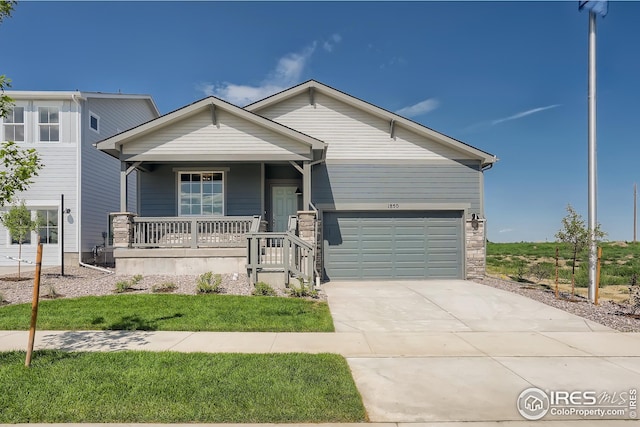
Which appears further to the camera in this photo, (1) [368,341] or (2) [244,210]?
(2) [244,210]

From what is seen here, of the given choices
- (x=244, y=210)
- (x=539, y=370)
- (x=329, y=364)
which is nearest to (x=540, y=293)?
(x=539, y=370)

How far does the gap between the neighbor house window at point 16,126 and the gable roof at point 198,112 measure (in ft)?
22.8

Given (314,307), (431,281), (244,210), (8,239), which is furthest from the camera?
(8,239)

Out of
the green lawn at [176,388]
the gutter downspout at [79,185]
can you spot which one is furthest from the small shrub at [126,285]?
the gutter downspout at [79,185]

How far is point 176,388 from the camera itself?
394 cm

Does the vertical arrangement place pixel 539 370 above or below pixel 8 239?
below

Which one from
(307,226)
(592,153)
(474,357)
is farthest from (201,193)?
(592,153)

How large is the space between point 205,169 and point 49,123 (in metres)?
7.72

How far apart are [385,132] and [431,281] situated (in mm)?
5670

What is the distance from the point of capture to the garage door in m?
12.8

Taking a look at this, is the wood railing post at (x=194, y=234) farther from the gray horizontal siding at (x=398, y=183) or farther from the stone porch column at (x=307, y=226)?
the gray horizontal siding at (x=398, y=183)

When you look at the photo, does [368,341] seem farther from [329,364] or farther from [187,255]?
[187,255]

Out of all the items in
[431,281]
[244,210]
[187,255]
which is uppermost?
[244,210]

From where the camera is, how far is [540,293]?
1027 cm
